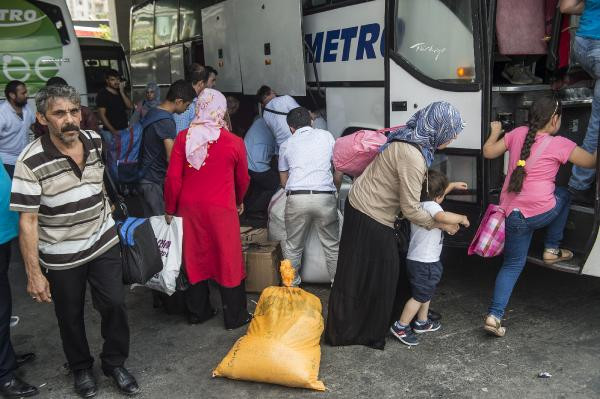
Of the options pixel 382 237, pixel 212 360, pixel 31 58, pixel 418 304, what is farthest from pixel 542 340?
pixel 31 58

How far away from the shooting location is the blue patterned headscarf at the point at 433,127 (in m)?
3.38

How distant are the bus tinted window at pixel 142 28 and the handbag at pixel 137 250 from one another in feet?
26.9

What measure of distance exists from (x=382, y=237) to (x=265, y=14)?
3.82 meters

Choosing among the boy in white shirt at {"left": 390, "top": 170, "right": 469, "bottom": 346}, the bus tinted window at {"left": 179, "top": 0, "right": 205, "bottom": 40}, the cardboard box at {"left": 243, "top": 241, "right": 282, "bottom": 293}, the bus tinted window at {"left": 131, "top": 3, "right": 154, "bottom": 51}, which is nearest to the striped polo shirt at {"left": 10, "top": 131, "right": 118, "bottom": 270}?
the cardboard box at {"left": 243, "top": 241, "right": 282, "bottom": 293}

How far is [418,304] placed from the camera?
386 cm

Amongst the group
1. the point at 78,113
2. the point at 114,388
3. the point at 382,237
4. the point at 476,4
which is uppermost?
the point at 476,4

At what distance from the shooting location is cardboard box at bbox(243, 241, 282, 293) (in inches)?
191

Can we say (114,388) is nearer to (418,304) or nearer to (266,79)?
(418,304)

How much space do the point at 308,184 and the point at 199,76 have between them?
221 cm

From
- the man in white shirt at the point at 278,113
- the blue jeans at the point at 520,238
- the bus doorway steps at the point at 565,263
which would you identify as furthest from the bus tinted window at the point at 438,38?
the man in white shirt at the point at 278,113

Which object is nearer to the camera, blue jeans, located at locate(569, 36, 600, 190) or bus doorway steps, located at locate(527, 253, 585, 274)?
bus doorway steps, located at locate(527, 253, 585, 274)

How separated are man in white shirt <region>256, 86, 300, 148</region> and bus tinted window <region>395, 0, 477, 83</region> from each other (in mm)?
1443

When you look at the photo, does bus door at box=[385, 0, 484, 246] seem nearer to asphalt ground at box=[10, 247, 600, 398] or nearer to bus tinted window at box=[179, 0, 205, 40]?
asphalt ground at box=[10, 247, 600, 398]

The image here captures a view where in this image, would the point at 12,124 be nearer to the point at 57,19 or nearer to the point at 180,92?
the point at 180,92
